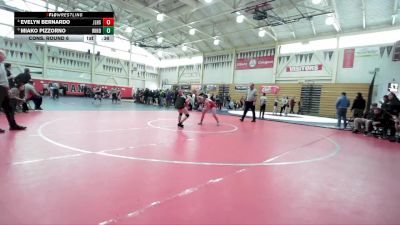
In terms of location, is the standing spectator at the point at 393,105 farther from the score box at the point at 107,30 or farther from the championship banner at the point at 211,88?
the championship banner at the point at 211,88

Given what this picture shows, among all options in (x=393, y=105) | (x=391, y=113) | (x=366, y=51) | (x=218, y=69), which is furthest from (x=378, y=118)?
(x=218, y=69)

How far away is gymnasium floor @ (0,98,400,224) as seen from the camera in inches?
84.7

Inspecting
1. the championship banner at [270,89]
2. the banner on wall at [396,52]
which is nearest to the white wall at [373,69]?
the banner on wall at [396,52]

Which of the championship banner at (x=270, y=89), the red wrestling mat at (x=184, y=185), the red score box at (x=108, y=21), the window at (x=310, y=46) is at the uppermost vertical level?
the window at (x=310, y=46)

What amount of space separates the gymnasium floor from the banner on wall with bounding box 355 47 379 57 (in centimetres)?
1731

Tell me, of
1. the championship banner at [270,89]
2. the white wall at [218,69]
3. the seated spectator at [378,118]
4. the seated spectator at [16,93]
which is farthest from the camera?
the white wall at [218,69]

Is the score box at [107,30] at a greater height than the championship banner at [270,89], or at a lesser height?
greater

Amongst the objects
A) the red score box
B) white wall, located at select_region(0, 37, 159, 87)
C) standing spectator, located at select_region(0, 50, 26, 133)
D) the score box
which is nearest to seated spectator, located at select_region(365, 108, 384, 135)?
standing spectator, located at select_region(0, 50, 26, 133)

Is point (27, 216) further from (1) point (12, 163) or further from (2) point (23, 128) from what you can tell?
(2) point (23, 128)

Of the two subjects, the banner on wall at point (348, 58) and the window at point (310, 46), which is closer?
the banner on wall at point (348, 58)

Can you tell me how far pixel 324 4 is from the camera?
17109mm
